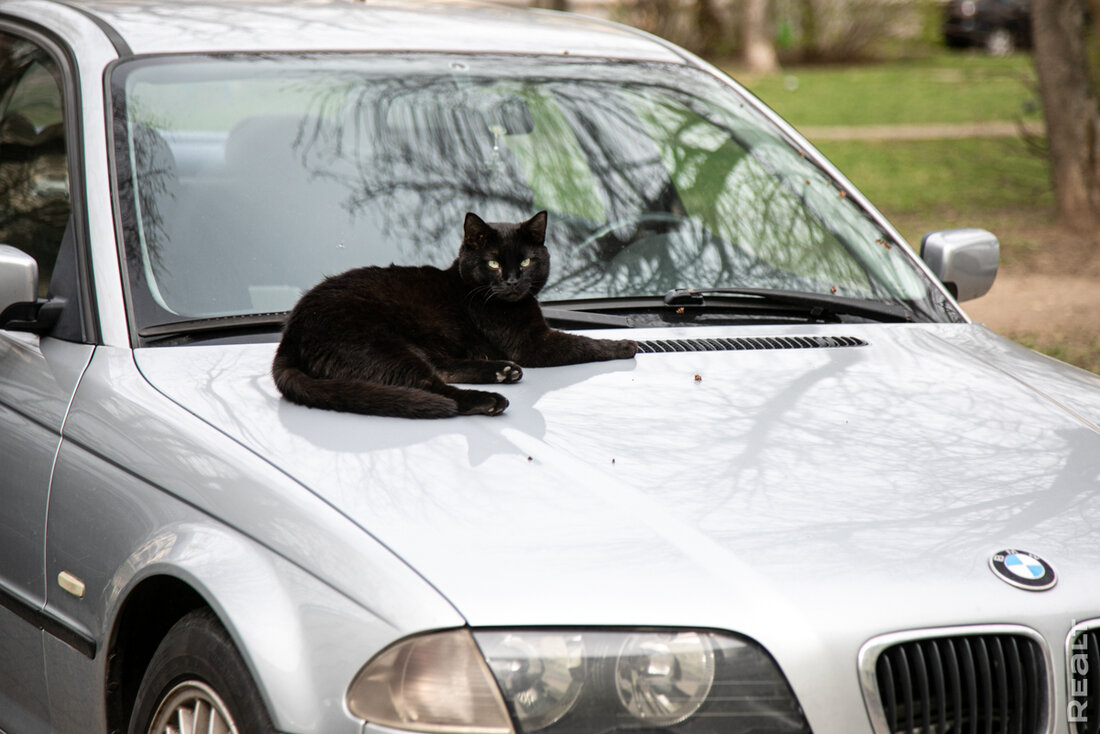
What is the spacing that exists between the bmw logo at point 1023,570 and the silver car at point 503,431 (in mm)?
12

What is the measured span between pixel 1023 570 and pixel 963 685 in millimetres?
240

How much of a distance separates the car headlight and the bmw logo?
44cm

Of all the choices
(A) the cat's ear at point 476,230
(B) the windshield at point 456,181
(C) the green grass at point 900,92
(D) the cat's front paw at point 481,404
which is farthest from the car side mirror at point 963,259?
(C) the green grass at point 900,92

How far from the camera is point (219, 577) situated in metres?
2.33

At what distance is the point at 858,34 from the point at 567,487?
34.9 m

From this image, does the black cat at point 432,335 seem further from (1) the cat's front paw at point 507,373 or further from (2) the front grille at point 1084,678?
(2) the front grille at point 1084,678

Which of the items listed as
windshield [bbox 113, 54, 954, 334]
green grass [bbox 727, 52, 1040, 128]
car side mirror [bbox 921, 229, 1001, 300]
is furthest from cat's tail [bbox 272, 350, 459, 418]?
green grass [bbox 727, 52, 1040, 128]

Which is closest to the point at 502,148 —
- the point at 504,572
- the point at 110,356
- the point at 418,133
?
the point at 418,133

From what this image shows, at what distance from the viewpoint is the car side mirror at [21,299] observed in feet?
9.84

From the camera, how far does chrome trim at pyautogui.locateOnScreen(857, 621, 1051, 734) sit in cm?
207

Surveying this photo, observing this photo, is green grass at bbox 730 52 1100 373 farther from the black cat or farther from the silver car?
the black cat

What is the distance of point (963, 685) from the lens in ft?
7.00

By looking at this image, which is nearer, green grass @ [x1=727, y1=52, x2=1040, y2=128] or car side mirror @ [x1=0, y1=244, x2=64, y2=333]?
car side mirror @ [x1=0, y1=244, x2=64, y2=333]

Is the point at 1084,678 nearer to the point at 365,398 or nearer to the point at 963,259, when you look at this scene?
the point at 365,398
